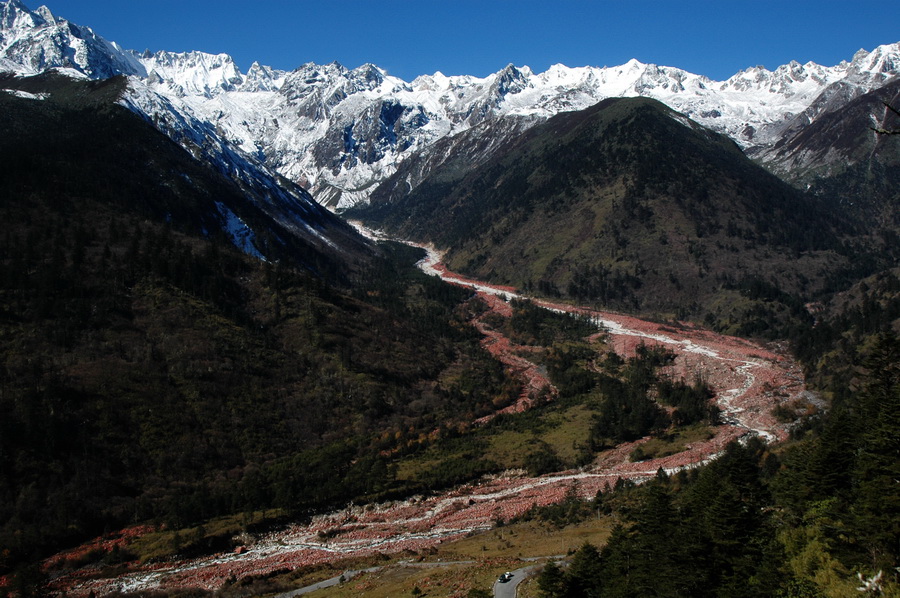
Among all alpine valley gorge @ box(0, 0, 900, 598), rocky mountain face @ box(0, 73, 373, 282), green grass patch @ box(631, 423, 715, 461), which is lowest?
green grass patch @ box(631, 423, 715, 461)

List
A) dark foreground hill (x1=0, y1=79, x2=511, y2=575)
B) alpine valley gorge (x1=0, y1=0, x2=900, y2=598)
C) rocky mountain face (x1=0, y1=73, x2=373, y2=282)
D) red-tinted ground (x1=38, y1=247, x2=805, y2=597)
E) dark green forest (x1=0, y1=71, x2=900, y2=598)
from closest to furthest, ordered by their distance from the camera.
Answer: dark green forest (x1=0, y1=71, x2=900, y2=598) < alpine valley gorge (x1=0, y1=0, x2=900, y2=598) < red-tinted ground (x1=38, y1=247, x2=805, y2=597) < dark foreground hill (x1=0, y1=79, x2=511, y2=575) < rocky mountain face (x1=0, y1=73, x2=373, y2=282)

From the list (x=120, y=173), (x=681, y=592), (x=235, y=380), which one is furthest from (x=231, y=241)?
(x=681, y=592)

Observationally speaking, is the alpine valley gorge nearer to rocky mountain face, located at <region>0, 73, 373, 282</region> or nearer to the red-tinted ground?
the red-tinted ground

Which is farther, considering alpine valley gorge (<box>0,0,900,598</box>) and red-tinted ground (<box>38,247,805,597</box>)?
red-tinted ground (<box>38,247,805,597</box>)

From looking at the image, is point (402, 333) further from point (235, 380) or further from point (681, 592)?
point (681, 592)

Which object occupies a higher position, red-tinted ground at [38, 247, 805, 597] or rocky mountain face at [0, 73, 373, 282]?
rocky mountain face at [0, 73, 373, 282]

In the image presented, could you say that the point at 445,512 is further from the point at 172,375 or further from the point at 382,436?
the point at 172,375

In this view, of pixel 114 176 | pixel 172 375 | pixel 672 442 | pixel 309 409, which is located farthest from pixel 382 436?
pixel 114 176

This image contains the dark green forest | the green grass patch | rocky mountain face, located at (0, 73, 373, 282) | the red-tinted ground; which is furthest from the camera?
rocky mountain face, located at (0, 73, 373, 282)

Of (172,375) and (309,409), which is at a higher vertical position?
(172,375)

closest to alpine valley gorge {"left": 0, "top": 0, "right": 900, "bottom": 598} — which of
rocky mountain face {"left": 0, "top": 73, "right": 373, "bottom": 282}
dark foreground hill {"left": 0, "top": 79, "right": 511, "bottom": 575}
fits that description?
dark foreground hill {"left": 0, "top": 79, "right": 511, "bottom": 575}

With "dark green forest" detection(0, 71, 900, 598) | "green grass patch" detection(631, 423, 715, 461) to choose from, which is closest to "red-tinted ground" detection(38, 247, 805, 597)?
"green grass patch" detection(631, 423, 715, 461)
